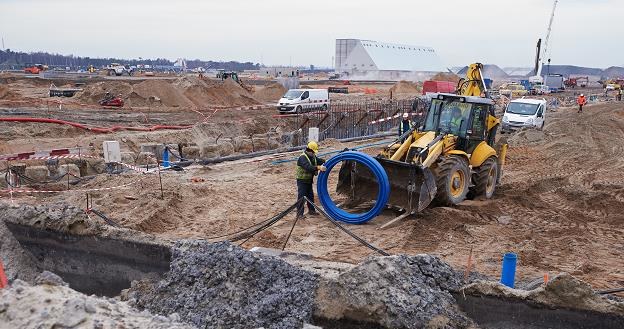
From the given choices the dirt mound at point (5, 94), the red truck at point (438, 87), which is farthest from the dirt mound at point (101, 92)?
the red truck at point (438, 87)

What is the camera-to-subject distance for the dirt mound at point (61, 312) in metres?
3.91

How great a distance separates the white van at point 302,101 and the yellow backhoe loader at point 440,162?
714 inches

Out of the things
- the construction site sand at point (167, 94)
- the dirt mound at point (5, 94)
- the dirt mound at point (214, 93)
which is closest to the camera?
the dirt mound at point (5, 94)

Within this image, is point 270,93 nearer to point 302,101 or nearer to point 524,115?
point 302,101

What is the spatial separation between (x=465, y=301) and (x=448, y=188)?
4758mm

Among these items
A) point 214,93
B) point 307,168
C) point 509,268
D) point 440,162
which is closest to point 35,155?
point 307,168

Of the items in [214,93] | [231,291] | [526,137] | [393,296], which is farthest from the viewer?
[214,93]

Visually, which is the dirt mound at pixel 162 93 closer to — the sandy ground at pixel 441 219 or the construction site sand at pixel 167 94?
the construction site sand at pixel 167 94

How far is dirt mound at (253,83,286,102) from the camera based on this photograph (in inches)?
1588

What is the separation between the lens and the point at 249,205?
37.0 ft

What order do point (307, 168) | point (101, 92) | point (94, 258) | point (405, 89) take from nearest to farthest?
1. point (94, 258)
2. point (307, 168)
3. point (101, 92)
4. point (405, 89)

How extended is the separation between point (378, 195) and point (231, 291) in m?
4.92

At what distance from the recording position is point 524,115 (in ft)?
77.5

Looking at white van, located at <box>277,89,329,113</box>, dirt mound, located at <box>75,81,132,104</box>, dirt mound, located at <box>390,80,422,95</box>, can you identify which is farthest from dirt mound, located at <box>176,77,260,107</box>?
dirt mound, located at <box>390,80,422,95</box>
